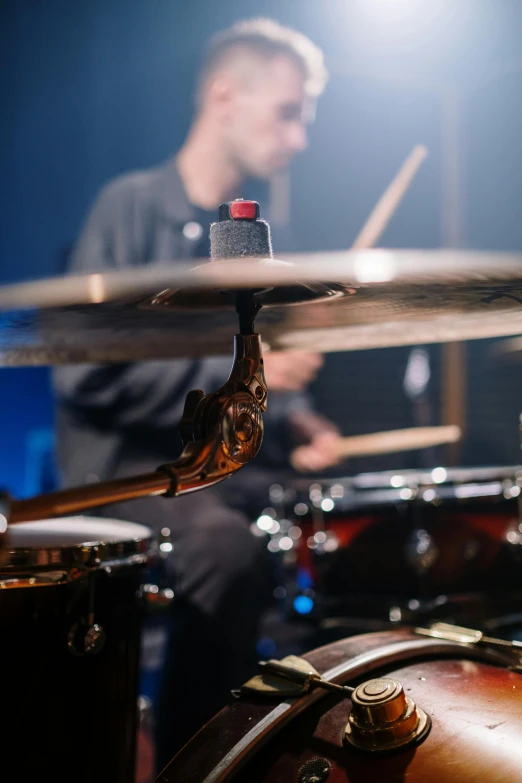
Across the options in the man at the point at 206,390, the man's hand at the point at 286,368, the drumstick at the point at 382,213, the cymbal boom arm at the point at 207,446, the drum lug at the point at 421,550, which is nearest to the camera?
the cymbal boom arm at the point at 207,446

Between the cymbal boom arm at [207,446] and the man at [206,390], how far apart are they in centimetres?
80

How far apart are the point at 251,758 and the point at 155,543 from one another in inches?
17.9

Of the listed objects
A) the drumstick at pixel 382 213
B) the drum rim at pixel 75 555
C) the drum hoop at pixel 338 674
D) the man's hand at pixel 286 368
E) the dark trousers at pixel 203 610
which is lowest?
the dark trousers at pixel 203 610

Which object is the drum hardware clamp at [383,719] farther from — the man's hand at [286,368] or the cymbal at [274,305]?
the man's hand at [286,368]

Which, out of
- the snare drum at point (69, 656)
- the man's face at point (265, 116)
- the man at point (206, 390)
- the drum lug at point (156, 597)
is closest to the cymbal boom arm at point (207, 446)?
the snare drum at point (69, 656)

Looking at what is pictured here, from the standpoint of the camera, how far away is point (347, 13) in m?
3.18

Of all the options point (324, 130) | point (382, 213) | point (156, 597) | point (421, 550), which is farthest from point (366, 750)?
point (324, 130)

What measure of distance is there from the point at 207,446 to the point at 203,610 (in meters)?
1.39

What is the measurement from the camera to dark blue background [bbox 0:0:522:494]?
8.66 ft

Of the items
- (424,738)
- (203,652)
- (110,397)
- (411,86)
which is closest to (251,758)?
(424,738)

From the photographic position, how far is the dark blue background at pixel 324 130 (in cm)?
264

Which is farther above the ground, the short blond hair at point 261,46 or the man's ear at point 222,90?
the short blond hair at point 261,46

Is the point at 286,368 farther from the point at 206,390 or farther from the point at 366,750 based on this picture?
the point at 366,750

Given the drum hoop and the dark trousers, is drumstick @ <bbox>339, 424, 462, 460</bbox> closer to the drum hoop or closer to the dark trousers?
the dark trousers
